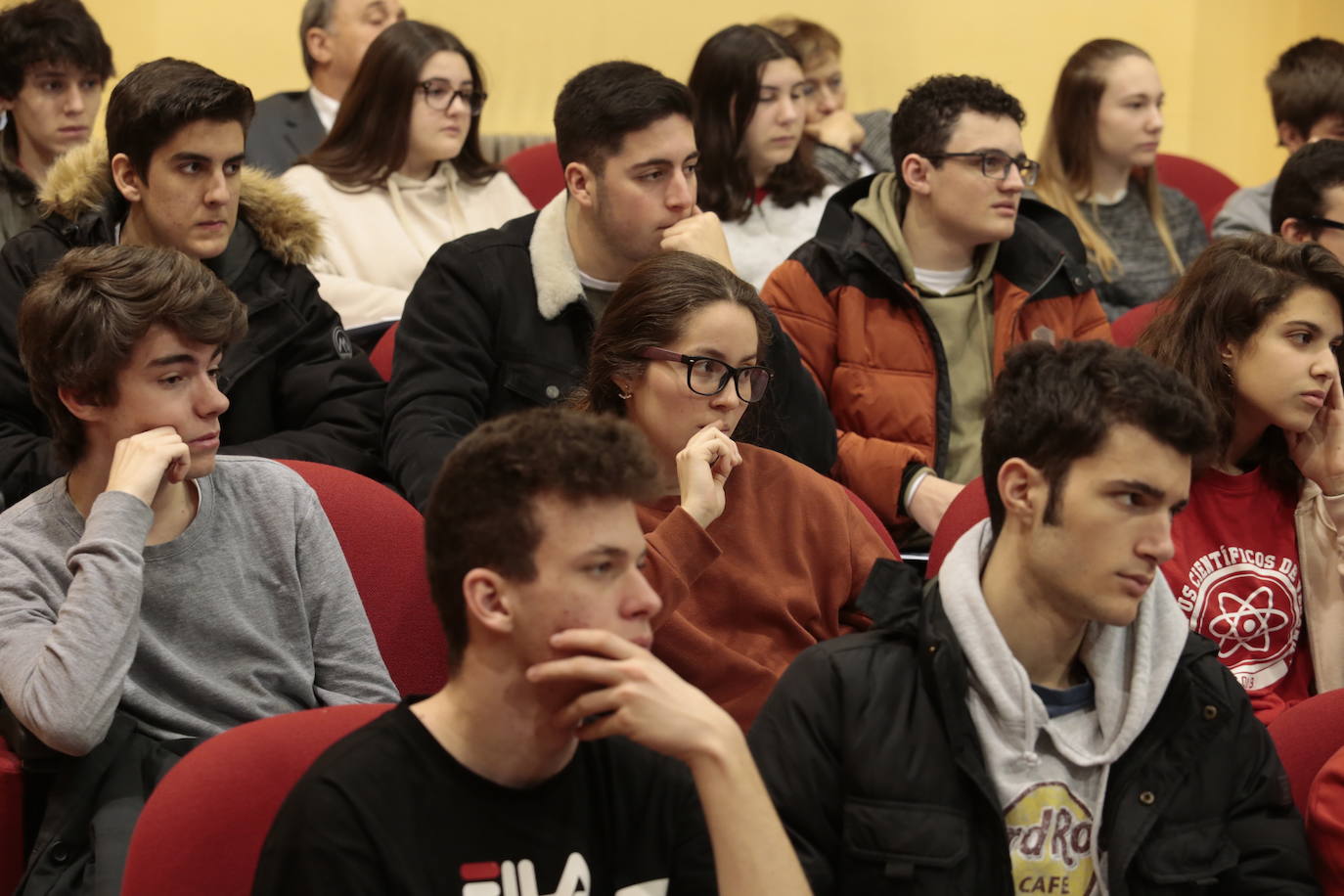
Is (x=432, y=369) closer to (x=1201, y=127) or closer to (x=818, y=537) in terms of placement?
(x=818, y=537)

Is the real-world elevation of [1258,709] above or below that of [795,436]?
below

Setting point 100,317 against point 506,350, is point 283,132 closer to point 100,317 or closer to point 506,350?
point 506,350

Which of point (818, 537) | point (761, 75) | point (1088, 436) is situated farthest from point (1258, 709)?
point (761, 75)

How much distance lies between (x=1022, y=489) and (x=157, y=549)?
1.04m

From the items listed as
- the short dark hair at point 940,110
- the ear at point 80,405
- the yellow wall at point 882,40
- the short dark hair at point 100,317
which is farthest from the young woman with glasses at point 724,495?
the yellow wall at point 882,40

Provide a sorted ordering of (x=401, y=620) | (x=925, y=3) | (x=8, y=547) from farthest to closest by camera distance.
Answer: (x=925, y=3) < (x=401, y=620) < (x=8, y=547)

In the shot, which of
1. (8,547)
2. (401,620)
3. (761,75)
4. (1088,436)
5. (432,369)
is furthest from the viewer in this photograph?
(761,75)

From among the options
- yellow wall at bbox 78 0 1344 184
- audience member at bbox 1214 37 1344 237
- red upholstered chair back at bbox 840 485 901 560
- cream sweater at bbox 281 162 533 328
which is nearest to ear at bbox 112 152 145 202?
cream sweater at bbox 281 162 533 328

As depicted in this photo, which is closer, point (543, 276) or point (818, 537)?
point (818, 537)

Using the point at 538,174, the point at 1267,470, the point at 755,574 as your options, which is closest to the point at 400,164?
the point at 538,174

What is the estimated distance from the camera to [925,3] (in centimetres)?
542

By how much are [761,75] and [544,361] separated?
138 cm

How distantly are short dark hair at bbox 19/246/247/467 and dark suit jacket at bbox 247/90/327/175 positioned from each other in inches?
81.1

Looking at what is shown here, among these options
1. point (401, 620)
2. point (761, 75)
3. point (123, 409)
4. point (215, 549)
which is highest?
point (761, 75)
